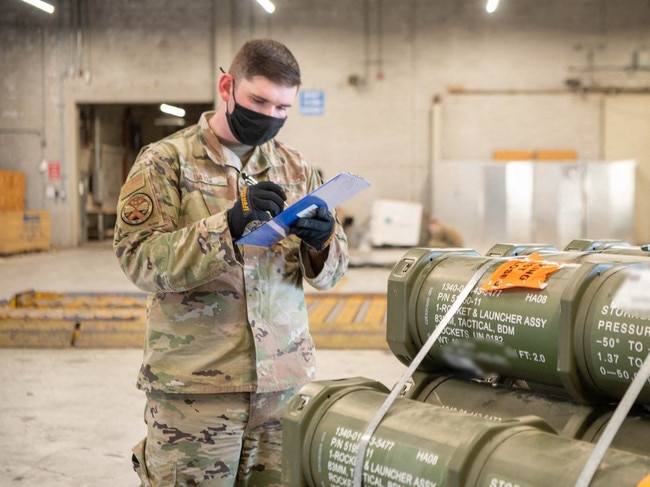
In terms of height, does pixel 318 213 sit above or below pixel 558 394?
above

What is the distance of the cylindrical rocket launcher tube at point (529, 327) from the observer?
4.99 feet

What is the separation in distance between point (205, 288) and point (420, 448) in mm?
1055

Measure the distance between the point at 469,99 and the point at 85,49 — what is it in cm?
862

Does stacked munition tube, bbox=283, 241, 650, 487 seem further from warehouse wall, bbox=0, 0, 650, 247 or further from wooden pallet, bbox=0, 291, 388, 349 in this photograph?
warehouse wall, bbox=0, 0, 650, 247

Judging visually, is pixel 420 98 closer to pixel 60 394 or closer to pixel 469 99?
pixel 469 99

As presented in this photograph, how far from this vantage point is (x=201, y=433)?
232cm

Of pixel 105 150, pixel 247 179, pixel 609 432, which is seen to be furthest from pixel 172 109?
pixel 609 432

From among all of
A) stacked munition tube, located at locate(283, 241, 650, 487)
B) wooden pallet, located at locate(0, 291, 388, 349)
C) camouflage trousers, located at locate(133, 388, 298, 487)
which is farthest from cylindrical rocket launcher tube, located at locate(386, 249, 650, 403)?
wooden pallet, located at locate(0, 291, 388, 349)

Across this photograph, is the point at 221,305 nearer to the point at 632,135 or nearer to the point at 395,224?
the point at 395,224

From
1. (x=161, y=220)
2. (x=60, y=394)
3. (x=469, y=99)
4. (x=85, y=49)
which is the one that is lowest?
(x=60, y=394)

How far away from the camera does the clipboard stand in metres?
2.03

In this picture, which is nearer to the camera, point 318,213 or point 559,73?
point 318,213

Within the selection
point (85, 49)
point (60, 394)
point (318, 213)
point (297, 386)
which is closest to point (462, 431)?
point (318, 213)

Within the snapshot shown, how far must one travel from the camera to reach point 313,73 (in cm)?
1722
